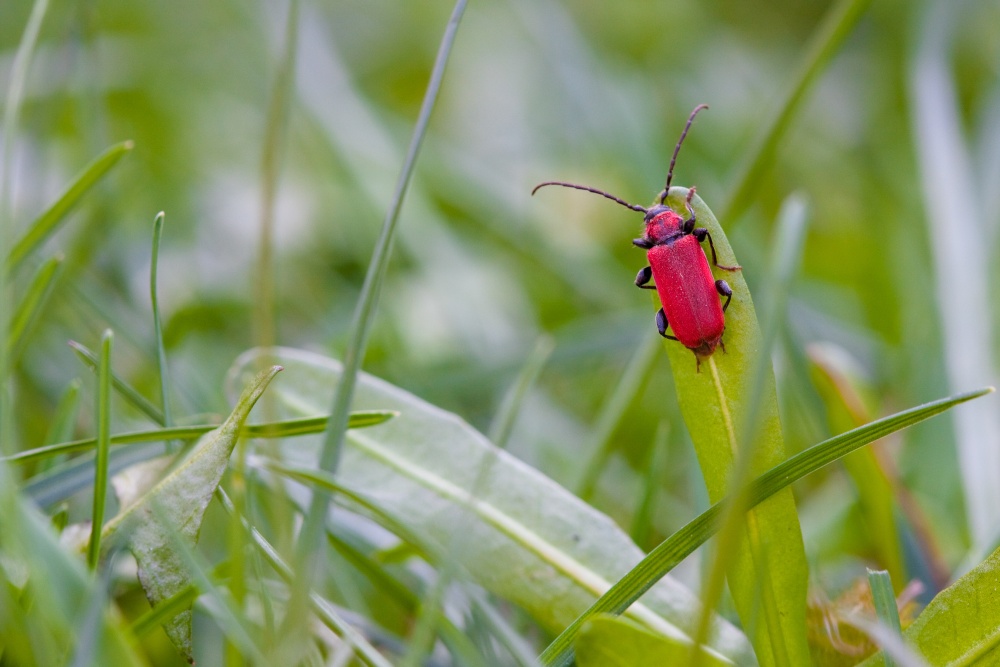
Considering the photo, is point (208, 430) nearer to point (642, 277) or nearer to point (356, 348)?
point (356, 348)

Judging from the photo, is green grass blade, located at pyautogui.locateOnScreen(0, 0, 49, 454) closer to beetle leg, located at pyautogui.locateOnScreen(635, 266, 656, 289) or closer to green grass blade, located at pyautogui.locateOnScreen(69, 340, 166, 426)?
green grass blade, located at pyautogui.locateOnScreen(69, 340, 166, 426)

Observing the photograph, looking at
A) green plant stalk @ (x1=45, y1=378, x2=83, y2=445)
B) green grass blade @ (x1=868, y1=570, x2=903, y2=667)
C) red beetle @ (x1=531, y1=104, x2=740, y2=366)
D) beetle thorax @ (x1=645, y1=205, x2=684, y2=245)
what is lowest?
green grass blade @ (x1=868, y1=570, x2=903, y2=667)

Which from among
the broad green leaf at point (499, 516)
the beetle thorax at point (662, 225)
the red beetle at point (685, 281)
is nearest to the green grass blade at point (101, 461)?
the broad green leaf at point (499, 516)

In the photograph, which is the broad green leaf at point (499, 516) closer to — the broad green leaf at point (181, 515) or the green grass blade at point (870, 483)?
the broad green leaf at point (181, 515)

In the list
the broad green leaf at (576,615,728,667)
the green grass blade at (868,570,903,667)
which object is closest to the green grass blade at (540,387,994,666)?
the broad green leaf at (576,615,728,667)

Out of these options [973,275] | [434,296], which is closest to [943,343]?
[973,275]

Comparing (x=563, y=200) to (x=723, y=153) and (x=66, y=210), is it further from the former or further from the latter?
(x=66, y=210)

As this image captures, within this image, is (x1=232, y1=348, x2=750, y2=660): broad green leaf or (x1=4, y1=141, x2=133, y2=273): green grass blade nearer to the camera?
(x1=232, y1=348, x2=750, y2=660): broad green leaf
